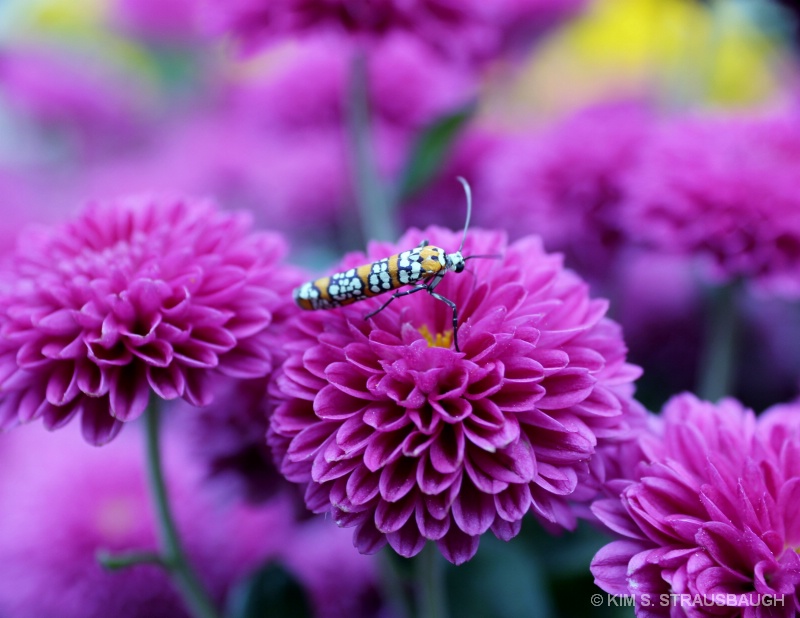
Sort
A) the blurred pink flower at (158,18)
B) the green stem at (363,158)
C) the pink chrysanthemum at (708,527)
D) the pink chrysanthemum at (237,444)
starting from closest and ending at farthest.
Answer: the pink chrysanthemum at (708,527)
the pink chrysanthemum at (237,444)
the green stem at (363,158)
the blurred pink flower at (158,18)

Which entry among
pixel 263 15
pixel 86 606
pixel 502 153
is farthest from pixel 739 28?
pixel 86 606

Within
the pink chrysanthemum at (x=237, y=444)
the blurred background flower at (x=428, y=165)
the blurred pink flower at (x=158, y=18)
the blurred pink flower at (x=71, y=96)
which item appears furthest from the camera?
the blurred pink flower at (x=158, y=18)

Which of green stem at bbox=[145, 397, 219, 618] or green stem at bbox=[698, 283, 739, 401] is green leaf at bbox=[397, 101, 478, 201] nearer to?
green stem at bbox=[698, 283, 739, 401]

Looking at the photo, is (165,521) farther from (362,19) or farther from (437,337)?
(362,19)

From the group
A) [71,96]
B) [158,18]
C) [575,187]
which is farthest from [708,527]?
[158,18]

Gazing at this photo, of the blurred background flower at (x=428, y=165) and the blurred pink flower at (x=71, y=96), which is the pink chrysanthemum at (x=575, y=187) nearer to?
the blurred background flower at (x=428, y=165)

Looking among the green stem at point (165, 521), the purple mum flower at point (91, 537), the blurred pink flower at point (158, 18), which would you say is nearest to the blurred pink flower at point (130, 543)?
the purple mum flower at point (91, 537)
